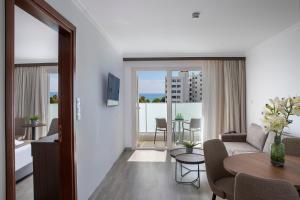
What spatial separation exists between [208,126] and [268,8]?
3.39 m

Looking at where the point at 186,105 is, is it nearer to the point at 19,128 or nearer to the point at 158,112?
the point at 158,112

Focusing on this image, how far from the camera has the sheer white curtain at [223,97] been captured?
223 inches

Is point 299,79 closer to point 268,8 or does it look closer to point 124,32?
point 268,8

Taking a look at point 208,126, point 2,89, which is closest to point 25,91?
point 208,126

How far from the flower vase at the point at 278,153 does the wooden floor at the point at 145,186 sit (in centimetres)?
129

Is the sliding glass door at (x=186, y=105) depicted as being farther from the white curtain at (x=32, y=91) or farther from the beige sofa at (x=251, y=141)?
the white curtain at (x=32, y=91)

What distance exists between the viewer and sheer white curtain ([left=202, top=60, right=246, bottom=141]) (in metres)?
5.66

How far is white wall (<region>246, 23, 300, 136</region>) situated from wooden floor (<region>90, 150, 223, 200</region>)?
1.92m

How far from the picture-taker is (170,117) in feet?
19.9

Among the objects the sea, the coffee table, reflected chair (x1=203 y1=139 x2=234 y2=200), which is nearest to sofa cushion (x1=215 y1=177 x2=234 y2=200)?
reflected chair (x1=203 y1=139 x2=234 y2=200)

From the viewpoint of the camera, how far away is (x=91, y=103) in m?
3.21

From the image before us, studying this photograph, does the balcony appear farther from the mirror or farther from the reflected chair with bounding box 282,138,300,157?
the reflected chair with bounding box 282,138,300,157

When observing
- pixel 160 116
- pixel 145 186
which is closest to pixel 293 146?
pixel 145 186

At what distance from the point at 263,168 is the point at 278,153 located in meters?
0.21
